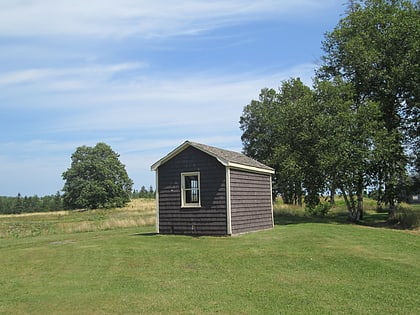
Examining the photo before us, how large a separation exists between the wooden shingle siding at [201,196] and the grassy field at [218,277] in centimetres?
139

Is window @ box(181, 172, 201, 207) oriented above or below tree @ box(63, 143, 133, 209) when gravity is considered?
below

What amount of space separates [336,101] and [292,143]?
3897 mm

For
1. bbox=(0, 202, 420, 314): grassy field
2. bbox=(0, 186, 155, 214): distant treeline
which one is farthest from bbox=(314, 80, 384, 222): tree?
bbox=(0, 186, 155, 214): distant treeline

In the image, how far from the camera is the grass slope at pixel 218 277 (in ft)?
26.6

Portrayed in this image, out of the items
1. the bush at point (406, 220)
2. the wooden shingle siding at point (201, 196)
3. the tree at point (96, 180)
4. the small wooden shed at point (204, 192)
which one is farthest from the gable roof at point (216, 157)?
the tree at point (96, 180)

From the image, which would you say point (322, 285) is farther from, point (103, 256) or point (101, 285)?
point (103, 256)

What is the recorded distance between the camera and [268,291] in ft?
29.5

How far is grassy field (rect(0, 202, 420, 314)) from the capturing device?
320 inches

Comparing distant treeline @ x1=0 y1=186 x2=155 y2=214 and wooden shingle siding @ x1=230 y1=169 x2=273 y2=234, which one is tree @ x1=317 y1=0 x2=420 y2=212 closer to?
wooden shingle siding @ x1=230 y1=169 x2=273 y2=234

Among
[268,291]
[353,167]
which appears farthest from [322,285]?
[353,167]

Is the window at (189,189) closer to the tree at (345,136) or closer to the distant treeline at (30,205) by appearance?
the tree at (345,136)

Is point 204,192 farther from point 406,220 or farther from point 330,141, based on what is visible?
point 406,220

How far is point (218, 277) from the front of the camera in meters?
10.5

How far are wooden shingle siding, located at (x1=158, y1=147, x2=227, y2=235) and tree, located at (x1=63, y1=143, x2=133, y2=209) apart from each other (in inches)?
2300
